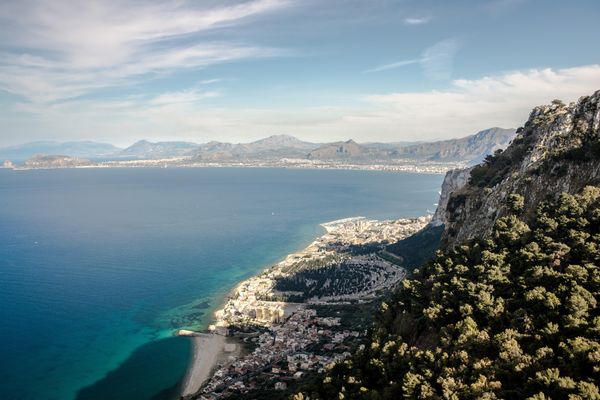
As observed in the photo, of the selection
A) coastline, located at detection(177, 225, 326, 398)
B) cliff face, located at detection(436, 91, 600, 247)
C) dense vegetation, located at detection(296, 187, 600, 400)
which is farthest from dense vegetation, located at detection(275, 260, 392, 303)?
dense vegetation, located at detection(296, 187, 600, 400)

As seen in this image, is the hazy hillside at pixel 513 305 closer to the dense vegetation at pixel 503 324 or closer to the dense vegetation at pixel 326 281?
the dense vegetation at pixel 503 324

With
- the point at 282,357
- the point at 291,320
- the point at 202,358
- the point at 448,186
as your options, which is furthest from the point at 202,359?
the point at 448,186

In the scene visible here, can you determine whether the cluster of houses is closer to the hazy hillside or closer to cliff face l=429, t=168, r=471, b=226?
the hazy hillside

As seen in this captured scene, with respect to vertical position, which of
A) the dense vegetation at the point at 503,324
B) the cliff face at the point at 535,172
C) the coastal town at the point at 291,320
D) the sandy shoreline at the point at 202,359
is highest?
the cliff face at the point at 535,172

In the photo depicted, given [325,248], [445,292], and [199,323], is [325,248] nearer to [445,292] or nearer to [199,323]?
[199,323]

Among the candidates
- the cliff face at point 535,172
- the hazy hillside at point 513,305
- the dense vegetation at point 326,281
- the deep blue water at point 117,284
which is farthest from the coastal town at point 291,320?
the cliff face at point 535,172

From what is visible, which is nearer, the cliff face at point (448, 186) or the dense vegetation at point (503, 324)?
the dense vegetation at point (503, 324)

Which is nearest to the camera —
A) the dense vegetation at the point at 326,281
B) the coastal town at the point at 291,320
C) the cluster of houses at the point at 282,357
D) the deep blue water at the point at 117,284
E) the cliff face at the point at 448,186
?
the cluster of houses at the point at 282,357
